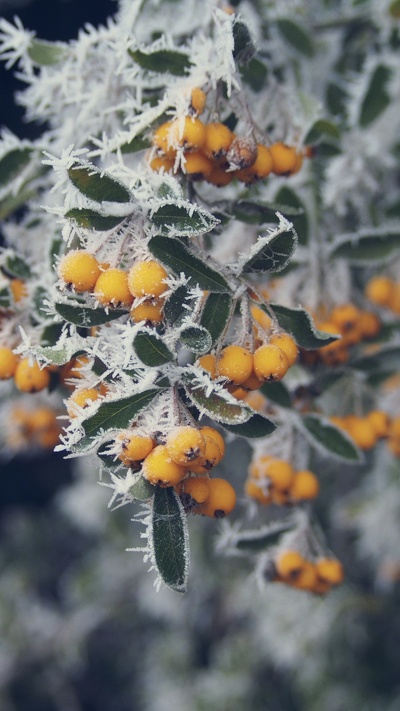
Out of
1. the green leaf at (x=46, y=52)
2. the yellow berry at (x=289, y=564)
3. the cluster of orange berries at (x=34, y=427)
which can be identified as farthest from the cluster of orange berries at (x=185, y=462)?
the cluster of orange berries at (x=34, y=427)

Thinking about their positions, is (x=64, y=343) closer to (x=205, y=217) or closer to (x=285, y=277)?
(x=205, y=217)

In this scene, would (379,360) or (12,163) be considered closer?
(12,163)

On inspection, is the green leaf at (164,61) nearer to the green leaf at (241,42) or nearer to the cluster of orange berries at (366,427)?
the green leaf at (241,42)

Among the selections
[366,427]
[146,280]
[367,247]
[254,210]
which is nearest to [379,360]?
[366,427]

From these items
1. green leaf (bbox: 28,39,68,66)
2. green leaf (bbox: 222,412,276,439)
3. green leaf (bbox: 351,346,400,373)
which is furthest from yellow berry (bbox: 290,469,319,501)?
green leaf (bbox: 28,39,68,66)

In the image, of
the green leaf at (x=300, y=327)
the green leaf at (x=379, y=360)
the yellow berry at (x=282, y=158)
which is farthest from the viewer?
the green leaf at (x=379, y=360)

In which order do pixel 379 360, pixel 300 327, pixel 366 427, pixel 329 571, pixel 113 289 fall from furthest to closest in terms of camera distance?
pixel 379 360 < pixel 366 427 < pixel 329 571 < pixel 300 327 < pixel 113 289

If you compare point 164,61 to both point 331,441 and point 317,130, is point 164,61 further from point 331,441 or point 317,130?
point 331,441
